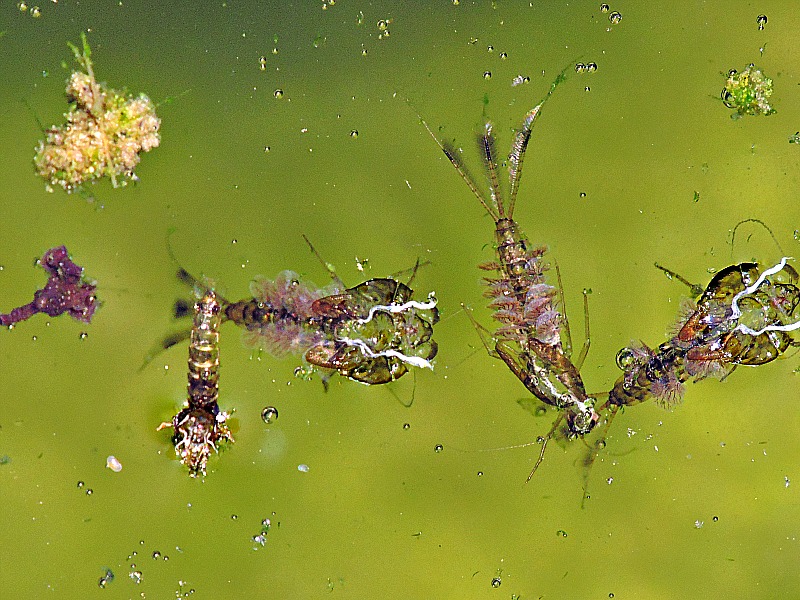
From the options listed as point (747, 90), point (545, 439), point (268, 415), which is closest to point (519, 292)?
point (545, 439)

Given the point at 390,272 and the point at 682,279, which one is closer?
the point at 390,272

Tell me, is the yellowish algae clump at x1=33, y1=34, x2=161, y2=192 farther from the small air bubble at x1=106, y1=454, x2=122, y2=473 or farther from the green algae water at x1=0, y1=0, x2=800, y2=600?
the small air bubble at x1=106, y1=454, x2=122, y2=473

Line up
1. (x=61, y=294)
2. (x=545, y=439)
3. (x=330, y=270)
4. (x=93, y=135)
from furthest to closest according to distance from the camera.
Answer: (x=545, y=439) < (x=330, y=270) < (x=61, y=294) < (x=93, y=135)

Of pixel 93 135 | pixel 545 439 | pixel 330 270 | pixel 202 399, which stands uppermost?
pixel 93 135

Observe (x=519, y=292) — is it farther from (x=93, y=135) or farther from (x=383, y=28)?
(x=93, y=135)

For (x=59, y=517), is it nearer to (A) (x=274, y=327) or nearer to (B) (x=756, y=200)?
(A) (x=274, y=327)

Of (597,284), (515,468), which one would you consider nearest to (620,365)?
(597,284)

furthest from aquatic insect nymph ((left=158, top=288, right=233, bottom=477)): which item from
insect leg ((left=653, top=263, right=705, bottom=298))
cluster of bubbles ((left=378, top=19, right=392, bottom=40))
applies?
insect leg ((left=653, top=263, right=705, bottom=298))

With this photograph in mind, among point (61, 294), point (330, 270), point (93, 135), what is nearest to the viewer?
point (93, 135)
